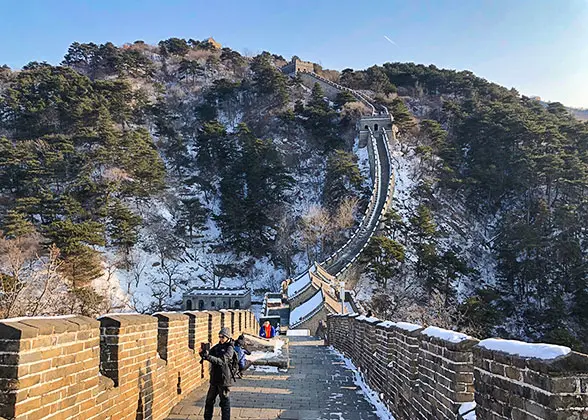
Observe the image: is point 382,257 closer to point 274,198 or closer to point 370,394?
point 274,198

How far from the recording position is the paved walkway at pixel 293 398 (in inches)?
247

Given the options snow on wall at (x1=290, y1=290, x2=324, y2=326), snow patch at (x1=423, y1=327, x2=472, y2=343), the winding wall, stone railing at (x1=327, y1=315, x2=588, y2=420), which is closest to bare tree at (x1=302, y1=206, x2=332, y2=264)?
the winding wall

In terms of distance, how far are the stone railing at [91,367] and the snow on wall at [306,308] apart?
2127 cm

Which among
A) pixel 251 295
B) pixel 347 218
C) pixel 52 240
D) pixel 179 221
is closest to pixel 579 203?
pixel 347 218

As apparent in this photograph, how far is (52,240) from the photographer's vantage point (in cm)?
3325

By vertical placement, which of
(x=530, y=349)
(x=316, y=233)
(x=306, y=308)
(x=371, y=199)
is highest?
(x=371, y=199)

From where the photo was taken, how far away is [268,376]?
9.83 metres

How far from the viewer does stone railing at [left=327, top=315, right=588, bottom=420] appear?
237 cm

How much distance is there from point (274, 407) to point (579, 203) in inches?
1957

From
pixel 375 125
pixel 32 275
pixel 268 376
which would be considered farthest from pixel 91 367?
pixel 375 125

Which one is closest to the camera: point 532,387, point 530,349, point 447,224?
point 532,387

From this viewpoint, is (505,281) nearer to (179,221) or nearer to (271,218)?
(271,218)

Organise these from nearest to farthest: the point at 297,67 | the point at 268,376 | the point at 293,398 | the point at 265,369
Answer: the point at 293,398
the point at 268,376
the point at 265,369
the point at 297,67

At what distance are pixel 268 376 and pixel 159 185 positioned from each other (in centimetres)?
4169
